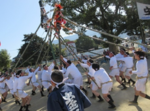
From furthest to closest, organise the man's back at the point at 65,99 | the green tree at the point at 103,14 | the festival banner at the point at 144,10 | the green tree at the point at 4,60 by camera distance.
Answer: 1. the green tree at the point at 4,60
2. the green tree at the point at 103,14
3. the festival banner at the point at 144,10
4. the man's back at the point at 65,99

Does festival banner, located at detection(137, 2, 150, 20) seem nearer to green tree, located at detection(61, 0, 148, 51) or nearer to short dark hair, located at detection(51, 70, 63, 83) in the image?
green tree, located at detection(61, 0, 148, 51)

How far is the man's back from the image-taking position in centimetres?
188

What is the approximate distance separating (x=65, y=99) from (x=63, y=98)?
3cm

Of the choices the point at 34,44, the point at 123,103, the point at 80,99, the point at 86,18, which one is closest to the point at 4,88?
the point at 123,103

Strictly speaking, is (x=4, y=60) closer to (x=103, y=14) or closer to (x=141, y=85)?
(x=103, y=14)

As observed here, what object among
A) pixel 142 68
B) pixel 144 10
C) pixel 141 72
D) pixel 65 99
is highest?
pixel 144 10

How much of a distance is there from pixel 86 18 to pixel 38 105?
12372 millimetres

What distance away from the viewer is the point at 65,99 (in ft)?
6.31

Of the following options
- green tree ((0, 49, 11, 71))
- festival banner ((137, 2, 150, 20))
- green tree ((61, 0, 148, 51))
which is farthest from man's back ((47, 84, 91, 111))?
green tree ((0, 49, 11, 71))

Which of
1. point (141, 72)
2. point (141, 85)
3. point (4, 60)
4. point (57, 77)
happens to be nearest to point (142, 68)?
point (141, 72)

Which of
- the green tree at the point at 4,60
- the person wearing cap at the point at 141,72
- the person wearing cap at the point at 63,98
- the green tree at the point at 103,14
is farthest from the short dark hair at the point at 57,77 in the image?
the green tree at the point at 4,60

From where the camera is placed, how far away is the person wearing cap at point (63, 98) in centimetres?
189

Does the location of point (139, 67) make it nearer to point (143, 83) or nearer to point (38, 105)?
point (143, 83)

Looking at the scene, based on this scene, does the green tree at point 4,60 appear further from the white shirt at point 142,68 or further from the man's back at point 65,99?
the man's back at point 65,99
